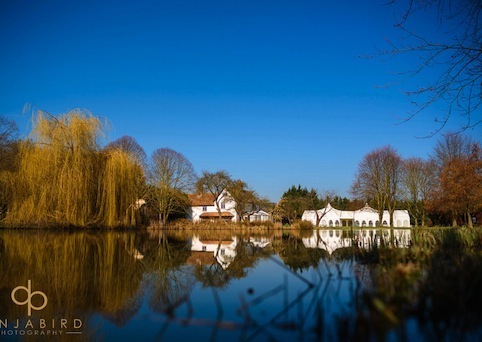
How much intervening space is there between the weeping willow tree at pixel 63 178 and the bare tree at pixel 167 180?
57.3ft

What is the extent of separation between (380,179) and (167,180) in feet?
91.7

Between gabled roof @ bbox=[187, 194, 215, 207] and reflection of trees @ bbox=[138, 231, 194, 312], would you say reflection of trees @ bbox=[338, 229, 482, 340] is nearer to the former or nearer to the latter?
reflection of trees @ bbox=[138, 231, 194, 312]

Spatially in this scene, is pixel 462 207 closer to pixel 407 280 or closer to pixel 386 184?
pixel 386 184

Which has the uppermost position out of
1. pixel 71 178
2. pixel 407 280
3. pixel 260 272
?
pixel 71 178

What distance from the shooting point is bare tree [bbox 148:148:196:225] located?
45.0 meters

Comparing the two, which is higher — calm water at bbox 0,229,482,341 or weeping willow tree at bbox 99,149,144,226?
weeping willow tree at bbox 99,149,144,226

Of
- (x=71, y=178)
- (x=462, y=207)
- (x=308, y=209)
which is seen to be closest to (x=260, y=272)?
(x=71, y=178)

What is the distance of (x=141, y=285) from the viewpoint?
682cm

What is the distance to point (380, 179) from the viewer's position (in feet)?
157

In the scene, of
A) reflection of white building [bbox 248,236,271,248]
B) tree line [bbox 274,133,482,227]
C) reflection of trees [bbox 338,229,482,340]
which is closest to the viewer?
reflection of trees [bbox 338,229,482,340]

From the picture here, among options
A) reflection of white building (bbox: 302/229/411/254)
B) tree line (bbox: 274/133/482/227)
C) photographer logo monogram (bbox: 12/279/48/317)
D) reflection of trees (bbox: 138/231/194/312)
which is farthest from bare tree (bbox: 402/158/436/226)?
photographer logo monogram (bbox: 12/279/48/317)

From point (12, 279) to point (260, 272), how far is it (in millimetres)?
5318

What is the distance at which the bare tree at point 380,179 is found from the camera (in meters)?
47.1

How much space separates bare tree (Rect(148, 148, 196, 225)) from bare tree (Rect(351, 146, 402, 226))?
23048 millimetres
